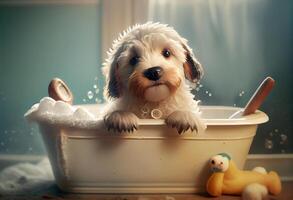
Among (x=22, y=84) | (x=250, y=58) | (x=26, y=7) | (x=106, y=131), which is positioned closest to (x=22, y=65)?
(x=22, y=84)

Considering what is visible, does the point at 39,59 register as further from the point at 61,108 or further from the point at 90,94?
the point at 61,108

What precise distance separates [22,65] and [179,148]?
0.71 metres

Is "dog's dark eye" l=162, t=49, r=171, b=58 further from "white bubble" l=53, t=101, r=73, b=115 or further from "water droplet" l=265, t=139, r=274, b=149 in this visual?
"water droplet" l=265, t=139, r=274, b=149

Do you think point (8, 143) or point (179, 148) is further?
point (8, 143)

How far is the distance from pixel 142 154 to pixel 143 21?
0.58 meters

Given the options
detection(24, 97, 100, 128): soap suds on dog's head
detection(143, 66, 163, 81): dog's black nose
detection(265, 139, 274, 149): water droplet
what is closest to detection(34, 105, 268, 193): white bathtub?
detection(24, 97, 100, 128): soap suds on dog's head

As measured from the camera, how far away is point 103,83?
171 centimetres

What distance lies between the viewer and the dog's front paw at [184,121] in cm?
121

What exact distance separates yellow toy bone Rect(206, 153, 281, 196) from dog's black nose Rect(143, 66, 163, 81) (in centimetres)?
29

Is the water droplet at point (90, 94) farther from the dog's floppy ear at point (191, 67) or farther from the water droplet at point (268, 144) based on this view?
the water droplet at point (268, 144)

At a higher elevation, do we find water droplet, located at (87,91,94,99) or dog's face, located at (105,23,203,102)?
dog's face, located at (105,23,203,102)

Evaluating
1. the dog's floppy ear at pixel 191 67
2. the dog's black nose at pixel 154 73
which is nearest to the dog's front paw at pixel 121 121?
the dog's black nose at pixel 154 73

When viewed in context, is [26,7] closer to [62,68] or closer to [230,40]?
[62,68]

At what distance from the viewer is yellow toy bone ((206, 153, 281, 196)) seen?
1.29 metres
